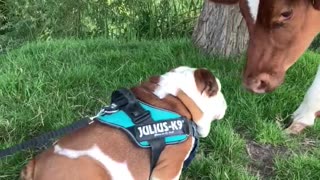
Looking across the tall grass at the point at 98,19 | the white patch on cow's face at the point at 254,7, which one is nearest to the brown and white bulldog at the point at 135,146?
the white patch on cow's face at the point at 254,7

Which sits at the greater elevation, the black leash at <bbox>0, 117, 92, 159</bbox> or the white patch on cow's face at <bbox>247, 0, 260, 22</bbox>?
the white patch on cow's face at <bbox>247, 0, 260, 22</bbox>

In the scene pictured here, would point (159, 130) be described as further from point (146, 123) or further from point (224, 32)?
point (224, 32)

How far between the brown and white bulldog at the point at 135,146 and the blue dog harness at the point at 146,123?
0.03 m

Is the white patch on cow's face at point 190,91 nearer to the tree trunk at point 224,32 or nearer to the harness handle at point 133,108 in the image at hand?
the harness handle at point 133,108

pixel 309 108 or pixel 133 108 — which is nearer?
pixel 133 108

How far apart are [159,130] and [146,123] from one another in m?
0.07

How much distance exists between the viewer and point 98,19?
7023mm

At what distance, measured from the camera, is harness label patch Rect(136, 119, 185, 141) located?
2.82m

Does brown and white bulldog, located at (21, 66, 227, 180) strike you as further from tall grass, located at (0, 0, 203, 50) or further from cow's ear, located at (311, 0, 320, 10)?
tall grass, located at (0, 0, 203, 50)

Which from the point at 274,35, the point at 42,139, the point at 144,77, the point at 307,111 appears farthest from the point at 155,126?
the point at 144,77

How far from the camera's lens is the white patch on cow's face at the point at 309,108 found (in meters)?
3.83

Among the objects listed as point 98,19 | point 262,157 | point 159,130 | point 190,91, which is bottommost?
point 98,19

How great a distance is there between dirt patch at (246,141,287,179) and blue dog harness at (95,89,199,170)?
0.72 meters

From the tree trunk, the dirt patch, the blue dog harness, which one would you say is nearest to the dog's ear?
the blue dog harness
